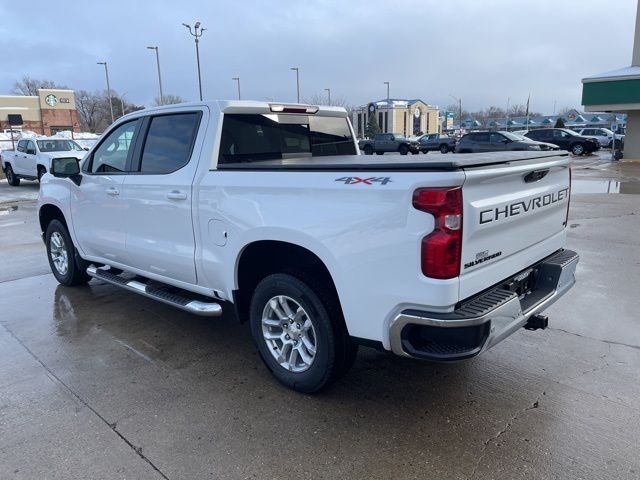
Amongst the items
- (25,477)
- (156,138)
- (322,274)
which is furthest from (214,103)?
(25,477)

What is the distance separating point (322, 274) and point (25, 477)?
2054 mm

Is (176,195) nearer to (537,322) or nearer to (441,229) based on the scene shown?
(441,229)

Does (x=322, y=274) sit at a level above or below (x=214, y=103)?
below

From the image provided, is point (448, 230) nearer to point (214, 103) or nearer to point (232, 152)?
point (232, 152)

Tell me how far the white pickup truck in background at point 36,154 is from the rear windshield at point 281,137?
15080 mm

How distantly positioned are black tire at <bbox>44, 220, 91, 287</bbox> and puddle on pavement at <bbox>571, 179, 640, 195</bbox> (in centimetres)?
1279

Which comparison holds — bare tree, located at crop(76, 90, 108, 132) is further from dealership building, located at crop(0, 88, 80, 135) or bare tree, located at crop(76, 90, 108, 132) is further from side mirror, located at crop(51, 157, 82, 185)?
side mirror, located at crop(51, 157, 82, 185)

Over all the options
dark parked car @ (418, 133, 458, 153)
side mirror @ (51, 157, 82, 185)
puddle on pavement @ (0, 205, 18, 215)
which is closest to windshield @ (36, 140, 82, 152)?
puddle on pavement @ (0, 205, 18, 215)

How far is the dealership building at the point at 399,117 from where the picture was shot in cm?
8450

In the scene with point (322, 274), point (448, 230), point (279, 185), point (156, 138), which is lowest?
point (322, 274)

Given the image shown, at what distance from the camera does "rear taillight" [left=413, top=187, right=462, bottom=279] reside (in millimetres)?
2611

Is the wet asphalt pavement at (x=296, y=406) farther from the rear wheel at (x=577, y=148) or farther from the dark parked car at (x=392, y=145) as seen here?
the dark parked car at (x=392, y=145)

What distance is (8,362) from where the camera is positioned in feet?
13.8

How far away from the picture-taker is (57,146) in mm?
19031
